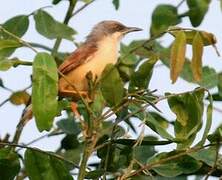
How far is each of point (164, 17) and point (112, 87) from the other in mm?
1298

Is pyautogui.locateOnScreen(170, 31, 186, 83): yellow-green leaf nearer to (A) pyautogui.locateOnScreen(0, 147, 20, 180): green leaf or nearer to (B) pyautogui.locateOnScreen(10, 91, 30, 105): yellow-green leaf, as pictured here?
(A) pyautogui.locateOnScreen(0, 147, 20, 180): green leaf

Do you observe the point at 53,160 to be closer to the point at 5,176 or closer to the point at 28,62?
the point at 5,176

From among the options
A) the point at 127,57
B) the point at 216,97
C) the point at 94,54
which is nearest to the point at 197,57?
the point at 216,97

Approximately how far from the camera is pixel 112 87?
2.99 metres

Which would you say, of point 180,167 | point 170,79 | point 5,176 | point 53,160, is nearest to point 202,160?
point 180,167

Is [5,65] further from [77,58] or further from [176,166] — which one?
[77,58]

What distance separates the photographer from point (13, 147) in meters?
3.22

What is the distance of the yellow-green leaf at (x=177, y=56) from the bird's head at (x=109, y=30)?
2563mm

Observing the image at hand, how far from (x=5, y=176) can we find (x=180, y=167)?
2.49 feet

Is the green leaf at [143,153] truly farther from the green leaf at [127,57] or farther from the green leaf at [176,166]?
the green leaf at [127,57]

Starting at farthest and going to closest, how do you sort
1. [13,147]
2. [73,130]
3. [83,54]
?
1. [83,54]
2. [73,130]
3. [13,147]

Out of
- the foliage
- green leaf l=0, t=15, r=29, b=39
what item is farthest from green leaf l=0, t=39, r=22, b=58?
green leaf l=0, t=15, r=29, b=39

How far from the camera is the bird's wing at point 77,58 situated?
4.55 meters

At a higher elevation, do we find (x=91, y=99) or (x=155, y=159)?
(x=91, y=99)
